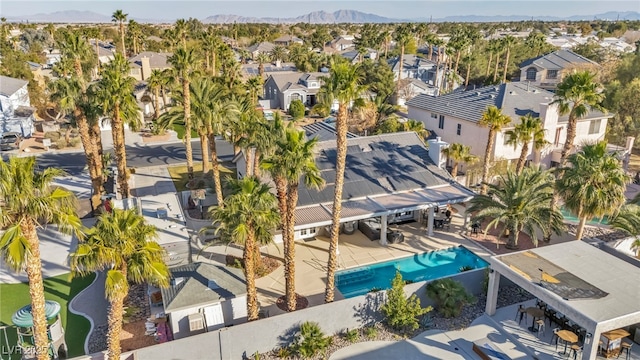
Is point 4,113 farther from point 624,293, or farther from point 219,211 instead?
point 624,293

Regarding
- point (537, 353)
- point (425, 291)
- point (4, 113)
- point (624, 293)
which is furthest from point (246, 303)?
point (4, 113)

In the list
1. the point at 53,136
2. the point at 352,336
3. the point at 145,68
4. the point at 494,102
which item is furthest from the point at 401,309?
the point at 145,68

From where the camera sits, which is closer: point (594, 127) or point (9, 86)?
point (594, 127)

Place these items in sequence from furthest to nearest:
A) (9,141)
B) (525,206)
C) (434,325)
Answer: (9,141) → (525,206) → (434,325)

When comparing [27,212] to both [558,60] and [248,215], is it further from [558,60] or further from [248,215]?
[558,60]

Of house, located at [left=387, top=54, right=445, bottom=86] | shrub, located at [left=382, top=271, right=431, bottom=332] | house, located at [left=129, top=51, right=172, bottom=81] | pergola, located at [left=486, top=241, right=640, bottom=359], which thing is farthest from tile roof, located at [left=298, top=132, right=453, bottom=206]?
house, located at [left=129, top=51, right=172, bottom=81]

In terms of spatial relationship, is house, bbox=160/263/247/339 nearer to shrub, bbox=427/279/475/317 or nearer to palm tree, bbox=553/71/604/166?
shrub, bbox=427/279/475/317
